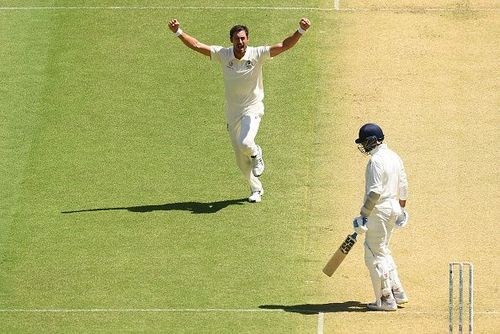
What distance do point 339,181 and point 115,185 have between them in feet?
11.7

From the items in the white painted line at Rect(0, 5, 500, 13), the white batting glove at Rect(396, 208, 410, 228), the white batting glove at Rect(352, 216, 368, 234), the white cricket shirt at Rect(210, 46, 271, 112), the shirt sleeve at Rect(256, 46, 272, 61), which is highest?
the white painted line at Rect(0, 5, 500, 13)

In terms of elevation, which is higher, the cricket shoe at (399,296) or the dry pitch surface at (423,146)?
the dry pitch surface at (423,146)

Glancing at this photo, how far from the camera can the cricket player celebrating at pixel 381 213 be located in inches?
868

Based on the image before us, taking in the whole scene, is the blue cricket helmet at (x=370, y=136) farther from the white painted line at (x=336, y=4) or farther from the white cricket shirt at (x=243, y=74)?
the white painted line at (x=336, y=4)

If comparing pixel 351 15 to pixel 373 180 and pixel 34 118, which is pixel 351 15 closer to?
pixel 34 118

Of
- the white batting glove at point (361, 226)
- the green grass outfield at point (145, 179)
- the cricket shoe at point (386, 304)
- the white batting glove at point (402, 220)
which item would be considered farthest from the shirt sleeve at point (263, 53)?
the cricket shoe at point (386, 304)

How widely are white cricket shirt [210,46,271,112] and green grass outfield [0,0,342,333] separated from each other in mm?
1647

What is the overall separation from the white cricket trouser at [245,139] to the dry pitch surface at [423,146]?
1.23 meters

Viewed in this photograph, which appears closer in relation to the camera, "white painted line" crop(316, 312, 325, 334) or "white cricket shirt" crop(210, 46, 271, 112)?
"white painted line" crop(316, 312, 325, 334)

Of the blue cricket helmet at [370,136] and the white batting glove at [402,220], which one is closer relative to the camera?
the blue cricket helmet at [370,136]

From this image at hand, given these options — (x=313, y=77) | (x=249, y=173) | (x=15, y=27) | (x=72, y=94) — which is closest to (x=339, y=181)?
(x=249, y=173)

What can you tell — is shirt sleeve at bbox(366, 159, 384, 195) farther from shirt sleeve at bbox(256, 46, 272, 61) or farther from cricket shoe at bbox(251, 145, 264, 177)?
cricket shoe at bbox(251, 145, 264, 177)

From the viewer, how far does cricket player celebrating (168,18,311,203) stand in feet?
83.1

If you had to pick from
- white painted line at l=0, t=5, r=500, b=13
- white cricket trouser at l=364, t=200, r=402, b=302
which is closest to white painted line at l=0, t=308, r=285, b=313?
white cricket trouser at l=364, t=200, r=402, b=302
